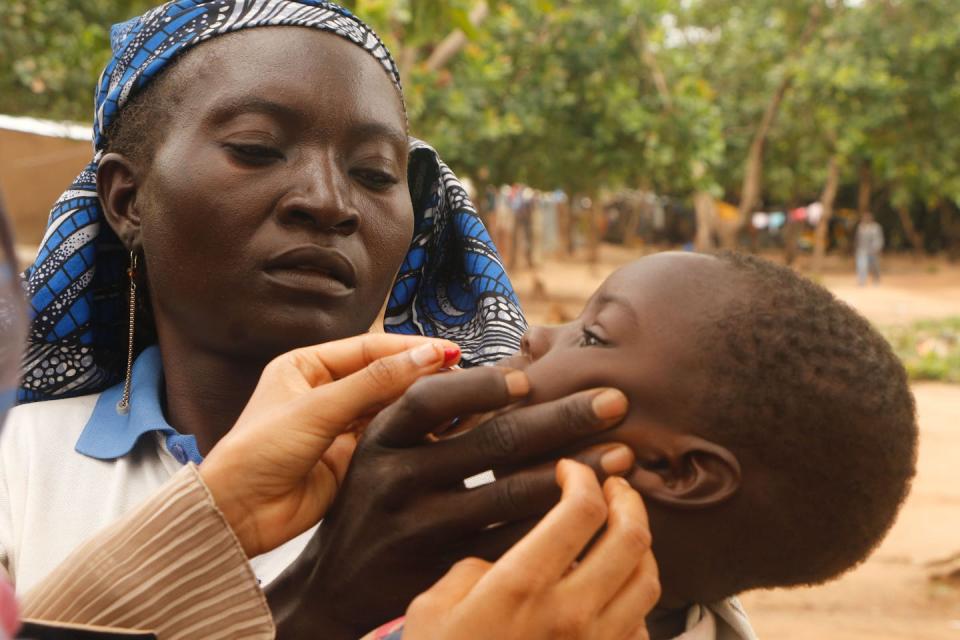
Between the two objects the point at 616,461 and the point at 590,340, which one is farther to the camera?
the point at 590,340

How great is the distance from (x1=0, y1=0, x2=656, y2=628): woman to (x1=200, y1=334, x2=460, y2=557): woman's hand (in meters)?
0.41

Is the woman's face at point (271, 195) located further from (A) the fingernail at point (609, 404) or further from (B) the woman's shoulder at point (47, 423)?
(A) the fingernail at point (609, 404)

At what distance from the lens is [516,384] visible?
132 cm

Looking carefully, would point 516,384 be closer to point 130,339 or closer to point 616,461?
point 616,461

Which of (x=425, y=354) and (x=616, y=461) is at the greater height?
(x=425, y=354)

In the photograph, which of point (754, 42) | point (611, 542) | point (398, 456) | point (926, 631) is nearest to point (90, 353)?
point (398, 456)

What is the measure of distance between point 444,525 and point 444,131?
12.2 meters

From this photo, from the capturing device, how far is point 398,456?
132cm

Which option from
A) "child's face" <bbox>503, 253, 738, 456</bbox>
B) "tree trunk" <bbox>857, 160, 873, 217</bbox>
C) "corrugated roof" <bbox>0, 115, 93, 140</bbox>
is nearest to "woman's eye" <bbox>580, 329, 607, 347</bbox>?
"child's face" <bbox>503, 253, 738, 456</bbox>

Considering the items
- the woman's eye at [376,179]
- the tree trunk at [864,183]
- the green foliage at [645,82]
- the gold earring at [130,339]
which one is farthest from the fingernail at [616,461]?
the tree trunk at [864,183]

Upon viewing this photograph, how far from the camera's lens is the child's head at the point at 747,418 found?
4.37 feet

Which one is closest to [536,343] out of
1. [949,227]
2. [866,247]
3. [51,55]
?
[51,55]

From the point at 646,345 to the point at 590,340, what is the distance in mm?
87

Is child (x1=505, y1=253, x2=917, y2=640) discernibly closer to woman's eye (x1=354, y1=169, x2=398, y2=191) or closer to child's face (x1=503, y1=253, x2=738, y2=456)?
child's face (x1=503, y1=253, x2=738, y2=456)
